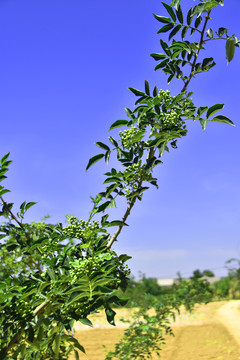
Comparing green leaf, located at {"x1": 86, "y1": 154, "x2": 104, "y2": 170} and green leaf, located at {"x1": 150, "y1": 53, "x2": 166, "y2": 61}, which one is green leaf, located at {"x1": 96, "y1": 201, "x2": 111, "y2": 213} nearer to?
green leaf, located at {"x1": 86, "y1": 154, "x2": 104, "y2": 170}

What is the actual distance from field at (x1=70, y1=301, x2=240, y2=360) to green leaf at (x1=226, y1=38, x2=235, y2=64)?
167 inches

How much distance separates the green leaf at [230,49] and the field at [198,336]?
4235 mm

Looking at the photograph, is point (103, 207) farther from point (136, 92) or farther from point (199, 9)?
point (199, 9)

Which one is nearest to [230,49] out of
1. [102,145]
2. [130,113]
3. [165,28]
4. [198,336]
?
[165,28]

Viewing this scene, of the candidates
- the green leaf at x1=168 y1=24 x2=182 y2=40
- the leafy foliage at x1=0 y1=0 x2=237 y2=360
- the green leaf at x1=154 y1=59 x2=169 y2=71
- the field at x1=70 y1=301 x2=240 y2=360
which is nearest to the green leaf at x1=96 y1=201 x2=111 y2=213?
the leafy foliage at x1=0 y1=0 x2=237 y2=360

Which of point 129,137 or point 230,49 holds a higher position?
point 230,49

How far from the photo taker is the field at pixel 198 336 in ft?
23.5

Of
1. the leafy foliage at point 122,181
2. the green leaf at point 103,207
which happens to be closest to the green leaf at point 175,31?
the leafy foliage at point 122,181

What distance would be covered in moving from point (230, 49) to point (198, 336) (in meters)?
8.34

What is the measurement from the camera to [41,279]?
200 centimetres

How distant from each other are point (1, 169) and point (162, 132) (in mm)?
1041

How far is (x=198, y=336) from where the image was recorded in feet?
29.1

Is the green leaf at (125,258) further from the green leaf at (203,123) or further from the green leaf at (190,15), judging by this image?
the green leaf at (190,15)

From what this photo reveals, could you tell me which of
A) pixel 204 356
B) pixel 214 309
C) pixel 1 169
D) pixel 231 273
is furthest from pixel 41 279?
pixel 231 273
